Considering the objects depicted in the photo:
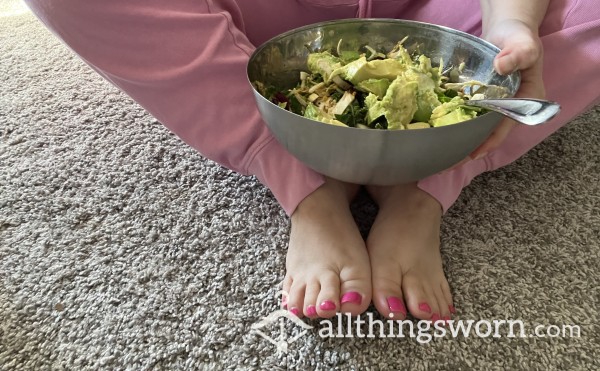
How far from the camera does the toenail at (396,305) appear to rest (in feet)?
1.62

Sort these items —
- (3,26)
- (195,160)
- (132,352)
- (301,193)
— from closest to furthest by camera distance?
(132,352)
(301,193)
(195,160)
(3,26)

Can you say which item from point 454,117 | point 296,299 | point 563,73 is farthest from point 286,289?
point 563,73

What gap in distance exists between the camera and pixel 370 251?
554 mm

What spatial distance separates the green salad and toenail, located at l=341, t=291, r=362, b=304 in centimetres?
16

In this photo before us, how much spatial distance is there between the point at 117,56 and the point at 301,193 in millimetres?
237

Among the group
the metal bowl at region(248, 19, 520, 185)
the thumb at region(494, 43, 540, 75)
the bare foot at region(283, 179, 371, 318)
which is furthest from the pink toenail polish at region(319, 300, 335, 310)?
the thumb at region(494, 43, 540, 75)

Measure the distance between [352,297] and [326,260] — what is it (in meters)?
0.05

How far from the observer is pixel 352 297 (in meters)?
0.49

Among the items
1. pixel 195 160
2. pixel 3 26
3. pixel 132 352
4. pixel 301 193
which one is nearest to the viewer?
pixel 132 352

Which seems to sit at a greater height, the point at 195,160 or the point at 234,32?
the point at 234,32

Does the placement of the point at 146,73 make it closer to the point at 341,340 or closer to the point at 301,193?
the point at 301,193

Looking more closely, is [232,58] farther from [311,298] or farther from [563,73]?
[563,73]

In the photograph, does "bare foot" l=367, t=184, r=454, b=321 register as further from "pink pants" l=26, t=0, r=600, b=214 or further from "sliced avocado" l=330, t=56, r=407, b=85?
"sliced avocado" l=330, t=56, r=407, b=85

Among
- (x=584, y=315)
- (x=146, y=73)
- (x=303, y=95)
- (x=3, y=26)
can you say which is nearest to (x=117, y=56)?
(x=146, y=73)
